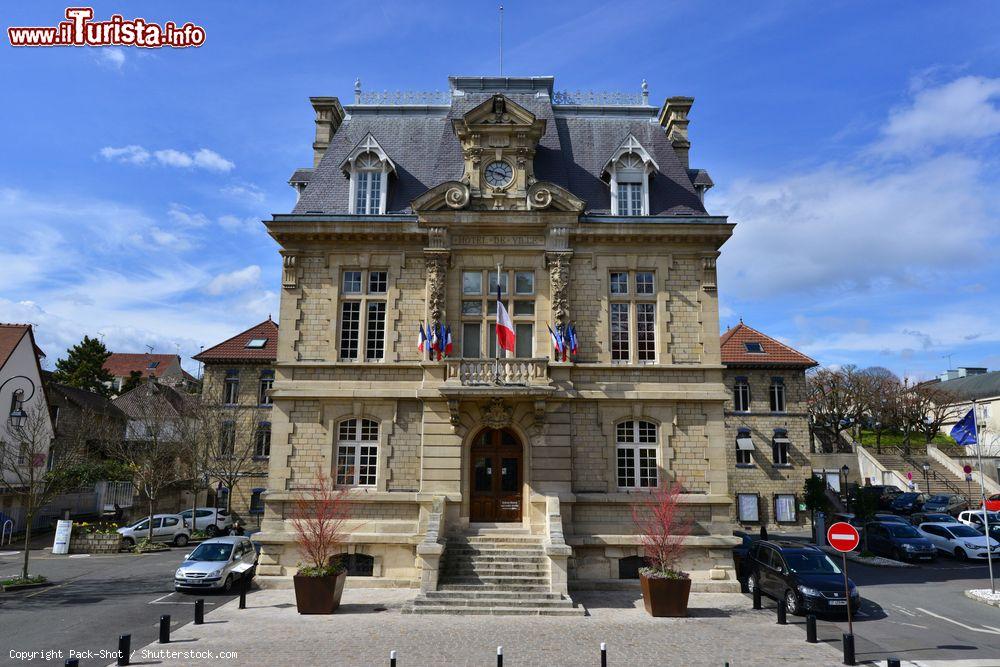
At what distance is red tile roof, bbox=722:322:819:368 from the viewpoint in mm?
40438

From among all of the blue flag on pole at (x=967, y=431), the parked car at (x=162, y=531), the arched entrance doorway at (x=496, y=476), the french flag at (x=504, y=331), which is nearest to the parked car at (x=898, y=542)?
the blue flag on pole at (x=967, y=431)

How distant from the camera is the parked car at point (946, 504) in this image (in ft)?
134

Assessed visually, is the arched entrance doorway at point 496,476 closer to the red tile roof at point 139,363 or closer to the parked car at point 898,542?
the parked car at point 898,542

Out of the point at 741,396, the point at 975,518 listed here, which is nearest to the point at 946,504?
the point at 975,518

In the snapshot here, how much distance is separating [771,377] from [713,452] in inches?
874

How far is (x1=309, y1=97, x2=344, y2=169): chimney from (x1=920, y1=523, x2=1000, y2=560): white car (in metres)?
30.1

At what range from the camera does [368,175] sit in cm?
2309

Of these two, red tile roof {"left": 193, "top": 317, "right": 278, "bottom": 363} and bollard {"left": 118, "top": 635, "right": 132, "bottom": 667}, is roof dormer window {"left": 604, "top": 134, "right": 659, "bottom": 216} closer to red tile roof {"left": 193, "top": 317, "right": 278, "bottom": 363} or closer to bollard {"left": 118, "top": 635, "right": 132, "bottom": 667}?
bollard {"left": 118, "top": 635, "right": 132, "bottom": 667}

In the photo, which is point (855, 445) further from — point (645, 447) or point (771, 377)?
point (645, 447)

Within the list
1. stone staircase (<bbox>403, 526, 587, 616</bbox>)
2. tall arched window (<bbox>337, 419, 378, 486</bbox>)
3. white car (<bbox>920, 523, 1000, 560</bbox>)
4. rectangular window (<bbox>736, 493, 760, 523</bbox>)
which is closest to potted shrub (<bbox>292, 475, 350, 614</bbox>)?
tall arched window (<bbox>337, 419, 378, 486</bbox>)

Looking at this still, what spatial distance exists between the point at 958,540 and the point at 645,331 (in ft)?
58.3

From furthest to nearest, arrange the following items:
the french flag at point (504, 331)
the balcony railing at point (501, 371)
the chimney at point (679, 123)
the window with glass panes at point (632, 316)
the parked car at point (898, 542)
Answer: the parked car at point (898, 542) < the chimney at point (679, 123) < the window with glass panes at point (632, 316) < the balcony railing at point (501, 371) < the french flag at point (504, 331)

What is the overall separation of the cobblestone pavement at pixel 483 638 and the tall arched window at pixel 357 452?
14.3 ft

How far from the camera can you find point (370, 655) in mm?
13156
